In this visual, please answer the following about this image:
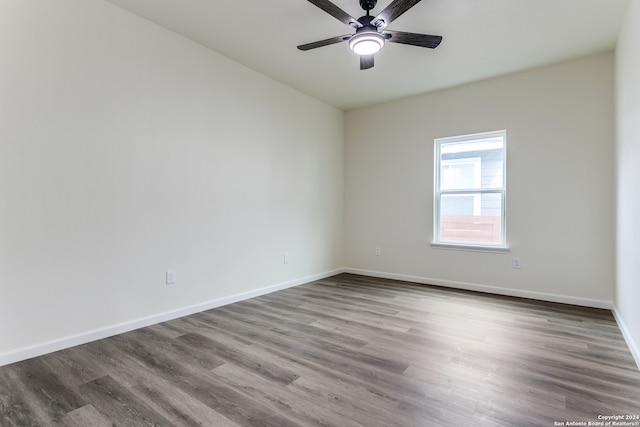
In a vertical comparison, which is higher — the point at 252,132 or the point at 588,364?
the point at 252,132

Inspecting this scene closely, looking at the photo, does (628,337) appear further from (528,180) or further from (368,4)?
(368,4)

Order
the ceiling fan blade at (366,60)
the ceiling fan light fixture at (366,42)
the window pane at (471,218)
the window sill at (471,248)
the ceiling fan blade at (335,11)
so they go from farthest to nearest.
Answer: the window pane at (471,218) → the window sill at (471,248) → the ceiling fan blade at (366,60) → the ceiling fan light fixture at (366,42) → the ceiling fan blade at (335,11)

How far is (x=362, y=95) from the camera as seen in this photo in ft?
15.1

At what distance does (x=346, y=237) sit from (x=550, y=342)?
3.24 meters

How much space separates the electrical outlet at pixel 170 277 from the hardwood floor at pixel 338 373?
15.2 inches

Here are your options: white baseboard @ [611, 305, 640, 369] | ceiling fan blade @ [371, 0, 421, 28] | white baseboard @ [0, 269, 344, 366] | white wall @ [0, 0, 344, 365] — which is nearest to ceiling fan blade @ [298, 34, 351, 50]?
ceiling fan blade @ [371, 0, 421, 28]

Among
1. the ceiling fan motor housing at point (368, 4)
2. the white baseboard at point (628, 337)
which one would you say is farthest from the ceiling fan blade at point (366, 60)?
the white baseboard at point (628, 337)

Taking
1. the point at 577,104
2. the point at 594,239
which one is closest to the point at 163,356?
the point at 594,239

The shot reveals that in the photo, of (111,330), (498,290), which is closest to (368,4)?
(111,330)

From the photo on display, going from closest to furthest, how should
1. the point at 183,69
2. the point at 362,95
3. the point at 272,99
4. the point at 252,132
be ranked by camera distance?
1. the point at 183,69
2. the point at 252,132
3. the point at 272,99
4. the point at 362,95

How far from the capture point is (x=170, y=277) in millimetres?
3045

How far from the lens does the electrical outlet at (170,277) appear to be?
3025mm

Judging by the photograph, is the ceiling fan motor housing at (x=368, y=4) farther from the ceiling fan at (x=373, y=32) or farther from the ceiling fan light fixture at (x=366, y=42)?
the ceiling fan light fixture at (x=366, y=42)

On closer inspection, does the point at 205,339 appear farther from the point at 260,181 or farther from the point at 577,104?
the point at 577,104
